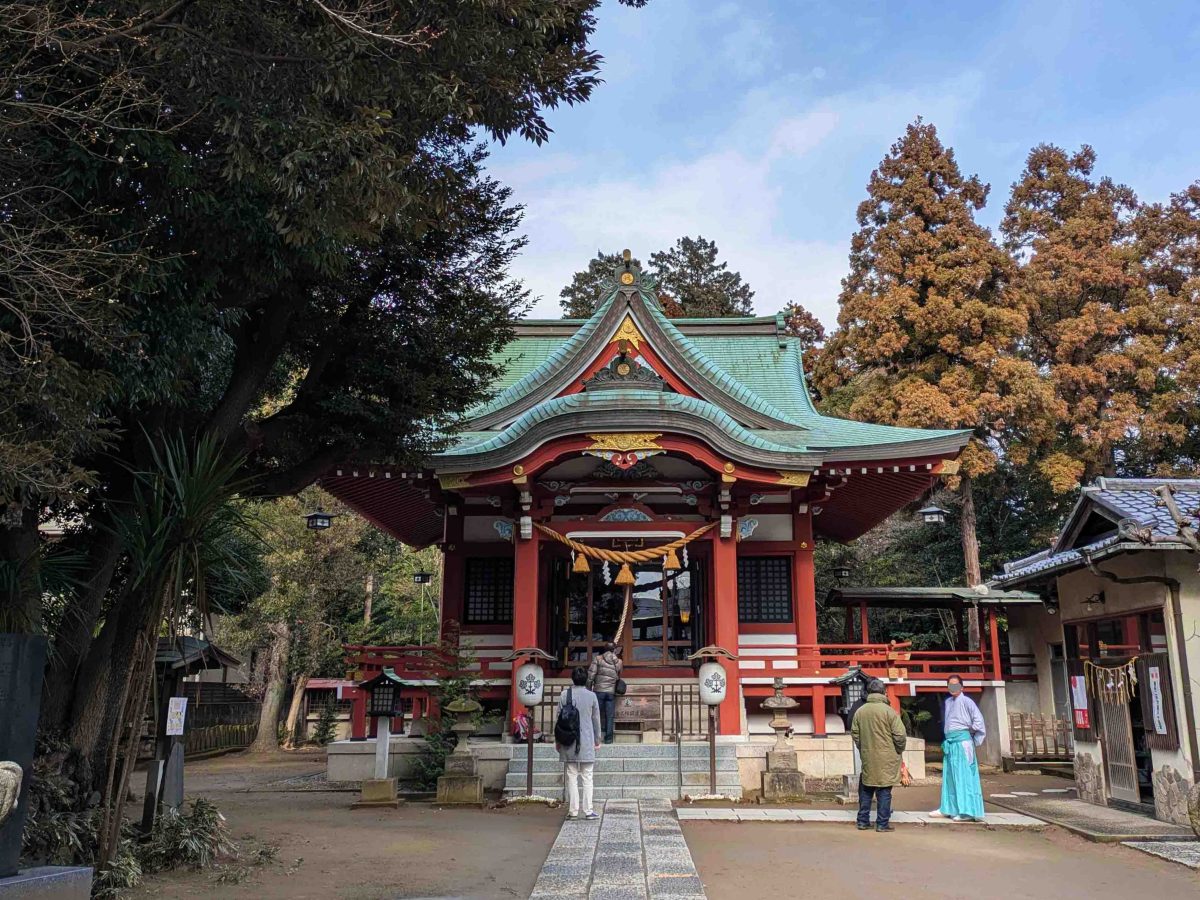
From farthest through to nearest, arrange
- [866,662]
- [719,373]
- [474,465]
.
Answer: [719,373], [866,662], [474,465]

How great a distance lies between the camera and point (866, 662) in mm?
14188

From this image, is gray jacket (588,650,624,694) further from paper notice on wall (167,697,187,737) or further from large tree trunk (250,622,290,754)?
large tree trunk (250,622,290,754)

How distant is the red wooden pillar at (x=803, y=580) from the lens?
15148 millimetres

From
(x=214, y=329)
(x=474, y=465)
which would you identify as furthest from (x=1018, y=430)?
(x=214, y=329)

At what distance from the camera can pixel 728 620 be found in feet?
42.9

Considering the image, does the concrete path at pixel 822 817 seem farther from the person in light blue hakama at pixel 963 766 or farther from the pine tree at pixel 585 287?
the pine tree at pixel 585 287

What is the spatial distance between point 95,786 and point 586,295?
3266 cm

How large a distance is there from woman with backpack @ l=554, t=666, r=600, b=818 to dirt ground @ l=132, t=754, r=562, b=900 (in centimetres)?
37

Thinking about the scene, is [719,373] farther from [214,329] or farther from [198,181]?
[198,181]

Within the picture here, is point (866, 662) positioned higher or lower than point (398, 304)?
lower

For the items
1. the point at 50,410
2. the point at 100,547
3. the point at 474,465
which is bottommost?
the point at 100,547

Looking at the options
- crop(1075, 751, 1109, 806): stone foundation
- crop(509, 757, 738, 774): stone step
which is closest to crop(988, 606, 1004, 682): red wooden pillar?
crop(1075, 751, 1109, 806): stone foundation

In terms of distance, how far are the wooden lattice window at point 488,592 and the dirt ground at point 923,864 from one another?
6.80 m

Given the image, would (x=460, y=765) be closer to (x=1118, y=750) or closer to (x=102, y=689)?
(x=102, y=689)
